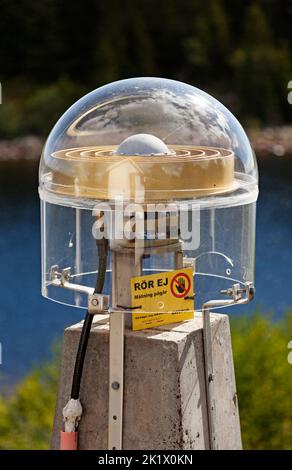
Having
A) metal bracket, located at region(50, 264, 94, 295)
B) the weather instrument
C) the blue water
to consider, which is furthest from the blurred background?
the weather instrument

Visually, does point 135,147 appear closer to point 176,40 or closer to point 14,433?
point 14,433

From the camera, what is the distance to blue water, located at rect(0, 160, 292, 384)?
12.4m

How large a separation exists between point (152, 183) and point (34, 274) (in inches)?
474

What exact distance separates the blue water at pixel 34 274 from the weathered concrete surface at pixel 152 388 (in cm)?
817

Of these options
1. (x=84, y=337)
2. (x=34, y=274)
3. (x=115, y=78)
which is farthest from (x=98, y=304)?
(x=115, y=78)

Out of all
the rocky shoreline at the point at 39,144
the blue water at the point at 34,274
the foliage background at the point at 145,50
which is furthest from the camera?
the foliage background at the point at 145,50

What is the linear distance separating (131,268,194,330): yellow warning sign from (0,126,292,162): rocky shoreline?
1713cm

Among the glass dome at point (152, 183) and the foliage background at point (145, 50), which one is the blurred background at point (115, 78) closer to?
the foliage background at point (145, 50)

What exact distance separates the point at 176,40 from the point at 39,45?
419 centimetres

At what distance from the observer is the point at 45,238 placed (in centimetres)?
231

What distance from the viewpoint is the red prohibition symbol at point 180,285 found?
7.04ft

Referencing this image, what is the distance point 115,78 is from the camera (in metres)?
24.1

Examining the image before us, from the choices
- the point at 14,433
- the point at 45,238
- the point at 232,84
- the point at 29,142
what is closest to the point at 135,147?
the point at 45,238

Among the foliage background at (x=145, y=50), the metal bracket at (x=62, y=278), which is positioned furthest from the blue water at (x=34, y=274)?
the metal bracket at (x=62, y=278)
